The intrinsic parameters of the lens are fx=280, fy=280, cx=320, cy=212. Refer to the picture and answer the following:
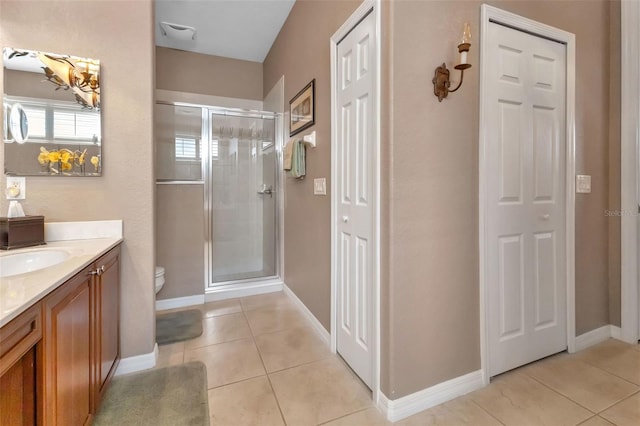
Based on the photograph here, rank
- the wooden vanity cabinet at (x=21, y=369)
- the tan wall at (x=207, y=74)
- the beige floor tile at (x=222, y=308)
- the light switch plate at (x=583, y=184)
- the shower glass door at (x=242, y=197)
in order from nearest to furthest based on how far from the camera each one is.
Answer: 1. the wooden vanity cabinet at (x=21, y=369)
2. the light switch plate at (x=583, y=184)
3. the beige floor tile at (x=222, y=308)
4. the shower glass door at (x=242, y=197)
5. the tan wall at (x=207, y=74)

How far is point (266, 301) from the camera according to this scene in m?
2.91

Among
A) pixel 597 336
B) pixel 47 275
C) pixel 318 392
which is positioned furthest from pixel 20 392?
pixel 597 336

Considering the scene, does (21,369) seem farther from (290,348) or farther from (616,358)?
(616,358)

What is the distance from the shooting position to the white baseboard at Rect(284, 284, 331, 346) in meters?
2.10

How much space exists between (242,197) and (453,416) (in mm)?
Result: 2862

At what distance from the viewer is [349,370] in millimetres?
1774

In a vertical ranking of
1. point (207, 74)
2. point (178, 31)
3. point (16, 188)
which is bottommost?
point (16, 188)

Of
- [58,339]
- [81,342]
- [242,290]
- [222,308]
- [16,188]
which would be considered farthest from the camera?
[242,290]

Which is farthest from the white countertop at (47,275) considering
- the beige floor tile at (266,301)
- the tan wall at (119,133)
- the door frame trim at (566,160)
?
the door frame trim at (566,160)

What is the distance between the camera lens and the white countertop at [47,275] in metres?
0.72

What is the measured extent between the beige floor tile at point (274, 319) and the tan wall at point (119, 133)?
80 centimetres

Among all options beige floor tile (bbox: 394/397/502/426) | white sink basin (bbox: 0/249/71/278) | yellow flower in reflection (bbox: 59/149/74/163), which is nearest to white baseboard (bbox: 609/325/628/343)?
beige floor tile (bbox: 394/397/502/426)

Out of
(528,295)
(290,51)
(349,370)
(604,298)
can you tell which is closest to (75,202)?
(349,370)

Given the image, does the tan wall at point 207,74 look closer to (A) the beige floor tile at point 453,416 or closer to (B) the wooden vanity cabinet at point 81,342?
(B) the wooden vanity cabinet at point 81,342
